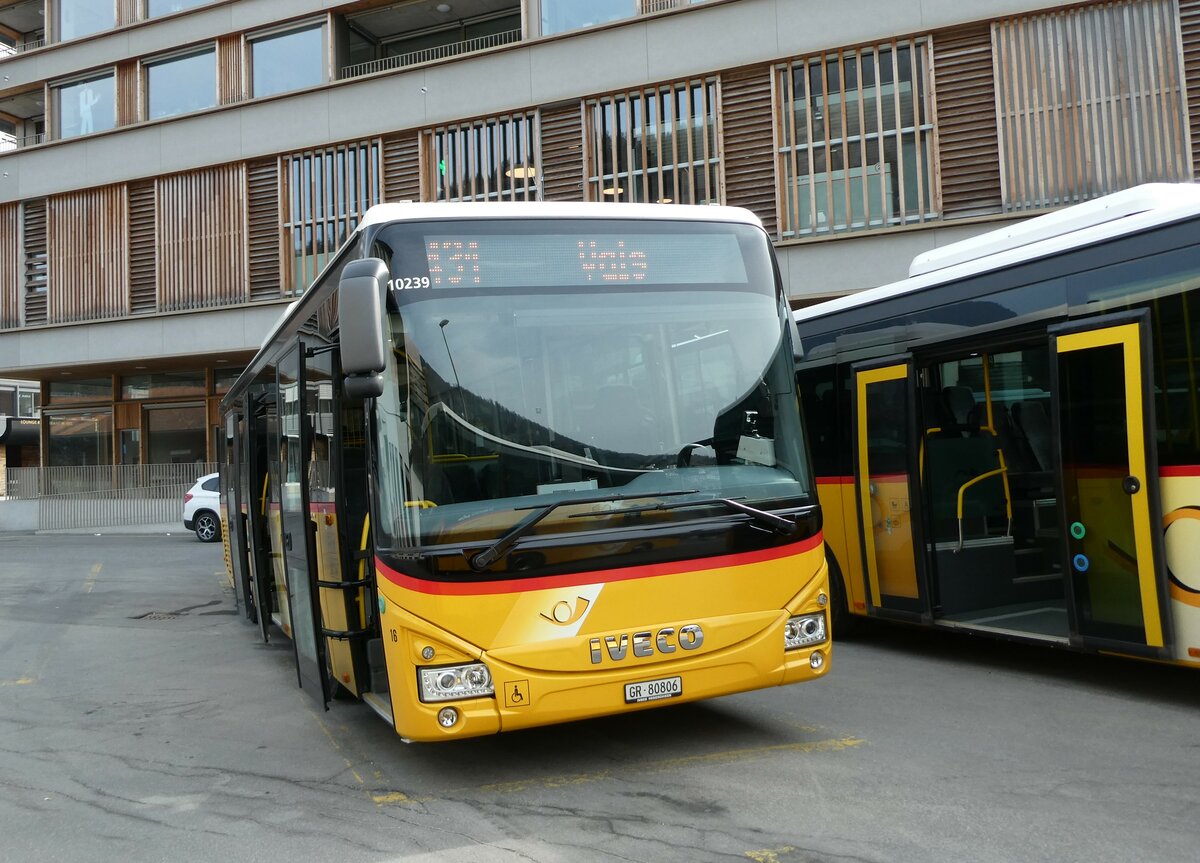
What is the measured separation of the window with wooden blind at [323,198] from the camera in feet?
79.0

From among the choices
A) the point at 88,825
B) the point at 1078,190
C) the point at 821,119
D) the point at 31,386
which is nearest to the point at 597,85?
the point at 821,119

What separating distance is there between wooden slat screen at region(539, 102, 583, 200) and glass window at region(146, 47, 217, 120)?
33.6 ft

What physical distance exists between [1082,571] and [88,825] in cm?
583

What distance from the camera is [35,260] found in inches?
1133

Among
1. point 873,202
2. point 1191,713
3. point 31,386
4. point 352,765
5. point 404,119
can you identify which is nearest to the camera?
point 352,765

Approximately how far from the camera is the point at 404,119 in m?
23.6

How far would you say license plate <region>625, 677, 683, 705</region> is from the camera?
518cm

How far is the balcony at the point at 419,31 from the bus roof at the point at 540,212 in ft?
65.7

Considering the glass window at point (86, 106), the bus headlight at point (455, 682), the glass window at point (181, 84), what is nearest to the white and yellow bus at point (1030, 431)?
the bus headlight at point (455, 682)

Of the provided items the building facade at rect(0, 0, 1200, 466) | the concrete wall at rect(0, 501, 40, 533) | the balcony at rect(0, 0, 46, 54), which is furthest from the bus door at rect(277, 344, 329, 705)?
the balcony at rect(0, 0, 46, 54)

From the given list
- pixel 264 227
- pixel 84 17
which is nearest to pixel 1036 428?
pixel 264 227

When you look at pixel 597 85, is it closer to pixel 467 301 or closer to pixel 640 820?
pixel 467 301

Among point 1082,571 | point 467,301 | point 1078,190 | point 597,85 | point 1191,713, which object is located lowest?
Result: point 1191,713

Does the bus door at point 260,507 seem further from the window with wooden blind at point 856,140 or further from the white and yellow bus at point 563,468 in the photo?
the window with wooden blind at point 856,140
